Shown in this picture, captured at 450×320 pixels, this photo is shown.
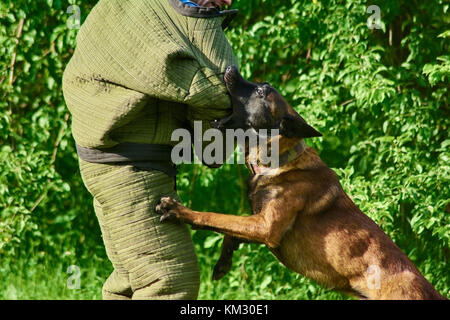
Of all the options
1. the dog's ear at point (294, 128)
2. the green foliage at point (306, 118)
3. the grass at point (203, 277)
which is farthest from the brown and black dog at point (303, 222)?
the grass at point (203, 277)

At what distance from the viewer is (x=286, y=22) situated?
532cm

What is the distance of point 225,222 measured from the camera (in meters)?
3.30

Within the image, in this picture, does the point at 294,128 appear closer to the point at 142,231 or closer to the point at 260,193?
the point at 260,193

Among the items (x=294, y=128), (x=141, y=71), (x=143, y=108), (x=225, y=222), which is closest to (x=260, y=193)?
(x=225, y=222)

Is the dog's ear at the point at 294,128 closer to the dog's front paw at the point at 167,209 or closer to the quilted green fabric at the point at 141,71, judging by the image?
the quilted green fabric at the point at 141,71

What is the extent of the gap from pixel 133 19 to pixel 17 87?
2848 mm

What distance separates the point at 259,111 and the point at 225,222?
538 millimetres

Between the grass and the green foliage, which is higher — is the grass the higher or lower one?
the lower one

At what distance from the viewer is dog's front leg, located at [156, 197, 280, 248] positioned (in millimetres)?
3264

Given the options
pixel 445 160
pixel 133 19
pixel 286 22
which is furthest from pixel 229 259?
pixel 286 22

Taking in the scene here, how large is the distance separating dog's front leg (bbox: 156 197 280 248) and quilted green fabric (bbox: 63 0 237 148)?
1.03 ft

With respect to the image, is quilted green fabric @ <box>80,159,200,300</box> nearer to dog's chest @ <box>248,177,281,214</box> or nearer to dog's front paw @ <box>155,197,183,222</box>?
dog's front paw @ <box>155,197,183,222</box>

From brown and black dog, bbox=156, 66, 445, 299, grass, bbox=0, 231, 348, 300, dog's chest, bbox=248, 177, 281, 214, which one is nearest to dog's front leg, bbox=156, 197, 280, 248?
brown and black dog, bbox=156, 66, 445, 299

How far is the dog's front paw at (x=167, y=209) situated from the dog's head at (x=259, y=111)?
406mm
